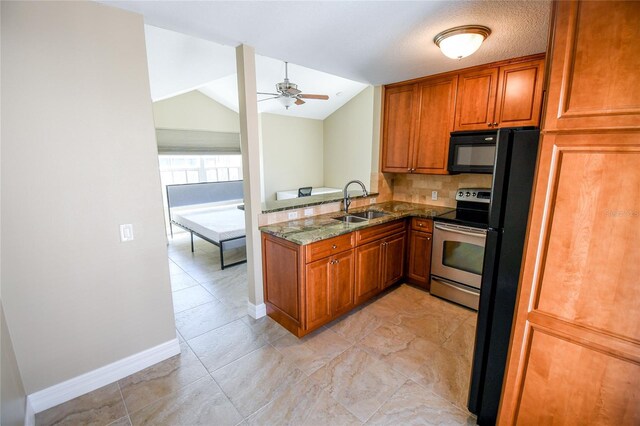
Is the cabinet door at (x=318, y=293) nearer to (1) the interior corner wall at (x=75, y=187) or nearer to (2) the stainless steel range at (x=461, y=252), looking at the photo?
(1) the interior corner wall at (x=75, y=187)

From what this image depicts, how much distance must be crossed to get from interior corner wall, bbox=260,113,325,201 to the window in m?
0.80

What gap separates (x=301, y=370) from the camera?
6.87ft

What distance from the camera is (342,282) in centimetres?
262

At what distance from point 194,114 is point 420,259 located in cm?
525

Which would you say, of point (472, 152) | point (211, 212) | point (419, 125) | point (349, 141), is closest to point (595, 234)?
point (472, 152)

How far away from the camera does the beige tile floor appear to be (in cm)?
173

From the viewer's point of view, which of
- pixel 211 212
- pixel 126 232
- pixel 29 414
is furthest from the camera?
pixel 211 212

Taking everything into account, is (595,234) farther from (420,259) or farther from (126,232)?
(126,232)

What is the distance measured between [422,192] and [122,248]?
328 cm

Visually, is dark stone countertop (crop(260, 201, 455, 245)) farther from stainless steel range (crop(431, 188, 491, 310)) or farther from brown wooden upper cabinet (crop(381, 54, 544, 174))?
brown wooden upper cabinet (crop(381, 54, 544, 174))

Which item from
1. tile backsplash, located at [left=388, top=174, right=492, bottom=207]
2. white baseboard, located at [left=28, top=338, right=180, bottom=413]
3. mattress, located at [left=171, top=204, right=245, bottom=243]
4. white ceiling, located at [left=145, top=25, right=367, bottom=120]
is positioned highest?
white ceiling, located at [left=145, top=25, right=367, bottom=120]

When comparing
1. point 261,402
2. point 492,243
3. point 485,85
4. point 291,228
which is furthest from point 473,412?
point 485,85

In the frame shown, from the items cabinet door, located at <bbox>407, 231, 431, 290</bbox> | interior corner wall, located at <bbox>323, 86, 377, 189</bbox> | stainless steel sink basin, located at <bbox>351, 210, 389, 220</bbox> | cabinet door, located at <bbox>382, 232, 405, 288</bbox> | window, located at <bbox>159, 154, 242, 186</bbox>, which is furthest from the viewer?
interior corner wall, located at <bbox>323, 86, 377, 189</bbox>

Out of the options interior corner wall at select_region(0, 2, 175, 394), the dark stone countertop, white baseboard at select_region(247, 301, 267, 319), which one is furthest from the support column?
interior corner wall at select_region(0, 2, 175, 394)
